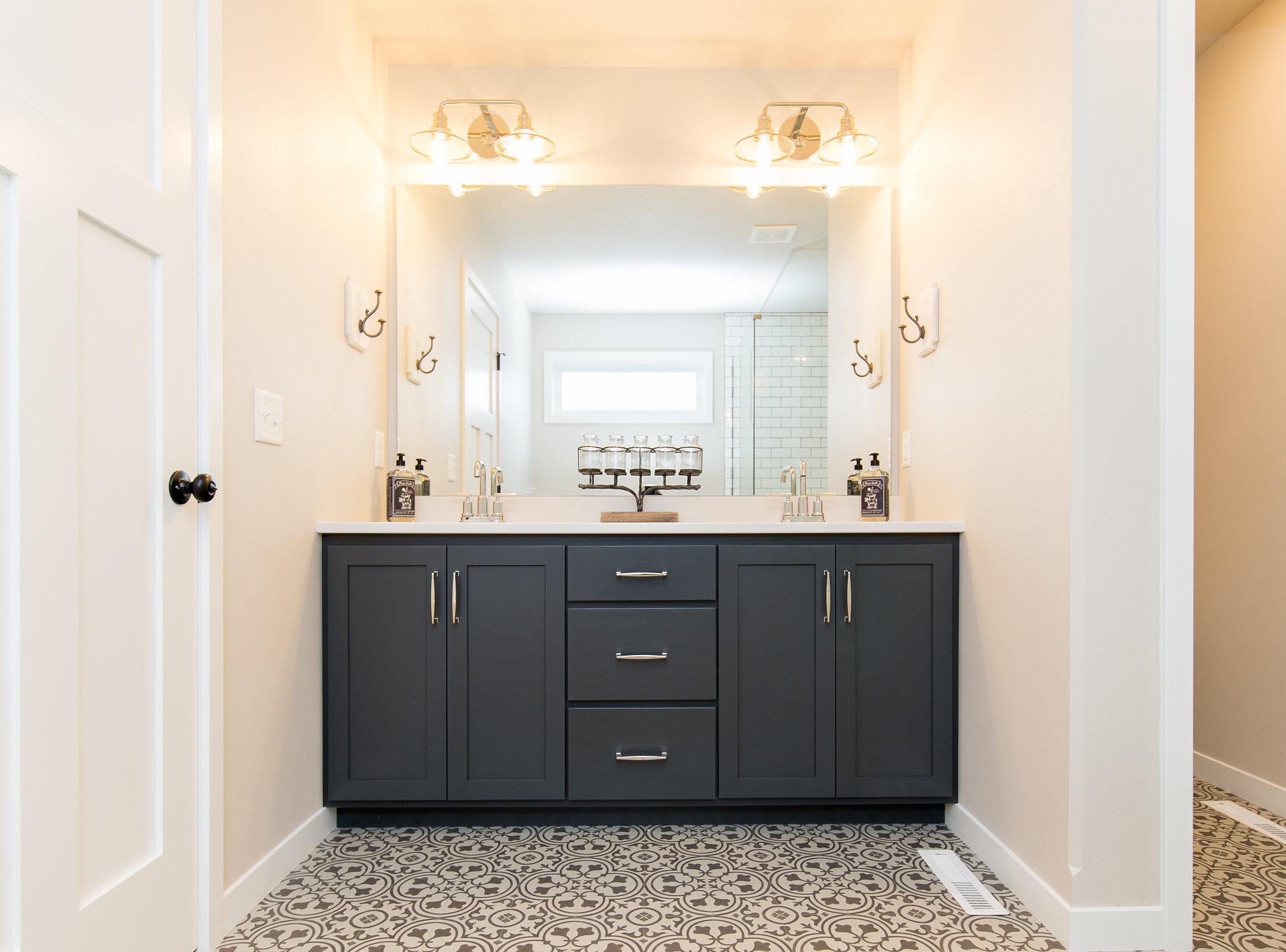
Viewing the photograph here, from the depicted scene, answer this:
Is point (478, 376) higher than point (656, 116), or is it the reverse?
point (656, 116)

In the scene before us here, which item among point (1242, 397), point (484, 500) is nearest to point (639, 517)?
point (484, 500)

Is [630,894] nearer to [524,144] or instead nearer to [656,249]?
[656,249]

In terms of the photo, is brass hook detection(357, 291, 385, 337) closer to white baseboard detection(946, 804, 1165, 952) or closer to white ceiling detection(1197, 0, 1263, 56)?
white baseboard detection(946, 804, 1165, 952)

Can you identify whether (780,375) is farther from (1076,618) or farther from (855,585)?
(1076,618)

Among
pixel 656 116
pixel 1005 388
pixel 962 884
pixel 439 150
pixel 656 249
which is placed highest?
pixel 656 116

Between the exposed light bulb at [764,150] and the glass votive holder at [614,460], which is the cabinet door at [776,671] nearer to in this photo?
the glass votive holder at [614,460]

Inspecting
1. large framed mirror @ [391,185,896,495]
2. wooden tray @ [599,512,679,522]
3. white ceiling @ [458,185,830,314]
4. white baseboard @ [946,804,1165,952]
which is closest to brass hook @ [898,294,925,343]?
large framed mirror @ [391,185,896,495]

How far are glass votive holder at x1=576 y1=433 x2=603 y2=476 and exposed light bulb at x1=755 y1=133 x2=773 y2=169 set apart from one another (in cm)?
108

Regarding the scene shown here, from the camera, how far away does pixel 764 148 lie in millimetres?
2637

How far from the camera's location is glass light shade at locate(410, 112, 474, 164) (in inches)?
101

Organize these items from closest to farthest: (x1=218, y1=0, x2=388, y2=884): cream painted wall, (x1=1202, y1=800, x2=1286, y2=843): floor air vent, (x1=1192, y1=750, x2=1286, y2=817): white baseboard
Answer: (x1=218, y1=0, x2=388, y2=884): cream painted wall → (x1=1202, y1=800, x2=1286, y2=843): floor air vent → (x1=1192, y1=750, x2=1286, y2=817): white baseboard

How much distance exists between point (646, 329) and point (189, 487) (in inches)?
62.0

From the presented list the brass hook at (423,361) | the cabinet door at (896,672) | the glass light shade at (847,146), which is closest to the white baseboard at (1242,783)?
the cabinet door at (896,672)

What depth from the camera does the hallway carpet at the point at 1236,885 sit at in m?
1.56
